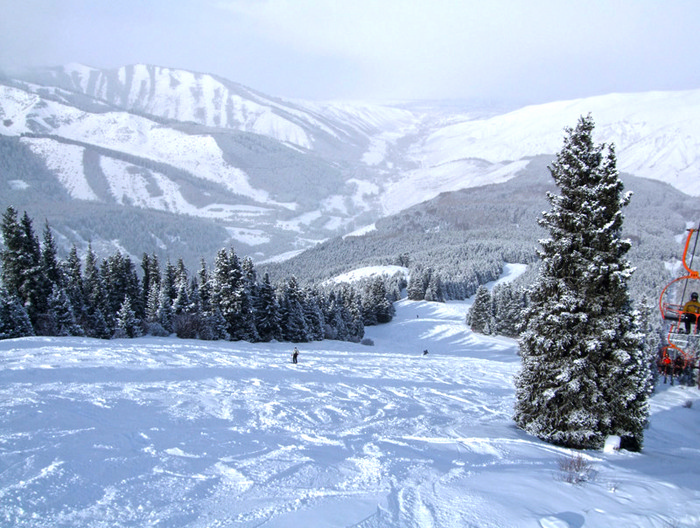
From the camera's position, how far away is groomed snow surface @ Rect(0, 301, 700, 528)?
23.2 feet

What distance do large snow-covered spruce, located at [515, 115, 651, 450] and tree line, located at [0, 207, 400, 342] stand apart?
2859 cm

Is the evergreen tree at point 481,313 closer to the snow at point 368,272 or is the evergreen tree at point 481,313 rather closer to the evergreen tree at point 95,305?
the snow at point 368,272

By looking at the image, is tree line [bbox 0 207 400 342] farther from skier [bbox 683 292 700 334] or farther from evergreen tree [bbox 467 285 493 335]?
evergreen tree [bbox 467 285 493 335]

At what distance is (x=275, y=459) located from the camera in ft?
31.8

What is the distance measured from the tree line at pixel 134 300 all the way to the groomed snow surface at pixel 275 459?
16.2 metres

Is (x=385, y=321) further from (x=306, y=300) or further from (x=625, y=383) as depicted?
(x=625, y=383)

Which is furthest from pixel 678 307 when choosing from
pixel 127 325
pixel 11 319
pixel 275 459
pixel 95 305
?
pixel 95 305

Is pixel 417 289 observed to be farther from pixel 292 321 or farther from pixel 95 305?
pixel 95 305

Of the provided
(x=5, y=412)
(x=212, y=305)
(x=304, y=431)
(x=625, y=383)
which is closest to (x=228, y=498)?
(x=304, y=431)

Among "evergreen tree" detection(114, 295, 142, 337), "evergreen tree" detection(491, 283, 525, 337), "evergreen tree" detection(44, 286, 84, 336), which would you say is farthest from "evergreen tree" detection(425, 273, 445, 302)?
"evergreen tree" detection(44, 286, 84, 336)

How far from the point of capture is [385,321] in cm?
8488

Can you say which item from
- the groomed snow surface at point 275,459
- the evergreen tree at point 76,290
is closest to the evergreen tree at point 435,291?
the evergreen tree at point 76,290

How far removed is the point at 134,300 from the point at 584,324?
152 feet

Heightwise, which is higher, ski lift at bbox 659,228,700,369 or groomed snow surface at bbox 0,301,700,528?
ski lift at bbox 659,228,700,369
